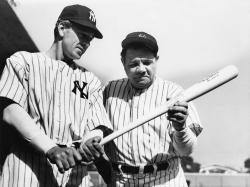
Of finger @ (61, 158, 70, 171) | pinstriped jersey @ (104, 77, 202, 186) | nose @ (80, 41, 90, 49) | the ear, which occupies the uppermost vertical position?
the ear

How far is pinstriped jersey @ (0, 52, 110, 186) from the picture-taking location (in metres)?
1.97

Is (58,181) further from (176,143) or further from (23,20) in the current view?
(23,20)

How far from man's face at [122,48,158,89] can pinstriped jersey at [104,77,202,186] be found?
0.08m

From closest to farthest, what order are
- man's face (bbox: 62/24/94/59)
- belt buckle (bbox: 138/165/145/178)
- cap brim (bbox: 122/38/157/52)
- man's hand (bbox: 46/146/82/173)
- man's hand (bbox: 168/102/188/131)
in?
1. man's hand (bbox: 46/146/82/173)
2. man's hand (bbox: 168/102/188/131)
3. man's face (bbox: 62/24/94/59)
4. belt buckle (bbox: 138/165/145/178)
5. cap brim (bbox: 122/38/157/52)

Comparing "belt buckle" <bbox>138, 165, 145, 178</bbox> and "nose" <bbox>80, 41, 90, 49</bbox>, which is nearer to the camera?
"nose" <bbox>80, 41, 90, 49</bbox>

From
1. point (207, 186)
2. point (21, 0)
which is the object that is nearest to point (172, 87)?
point (21, 0)

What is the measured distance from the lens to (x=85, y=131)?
2.12m

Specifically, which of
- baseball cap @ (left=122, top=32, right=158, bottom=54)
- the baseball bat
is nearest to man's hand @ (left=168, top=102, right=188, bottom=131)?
the baseball bat

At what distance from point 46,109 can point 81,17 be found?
0.52 meters

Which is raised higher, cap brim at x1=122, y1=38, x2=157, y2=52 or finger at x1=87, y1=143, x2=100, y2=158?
cap brim at x1=122, y1=38, x2=157, y2=52

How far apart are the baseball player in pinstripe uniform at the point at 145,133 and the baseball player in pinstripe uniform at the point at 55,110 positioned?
29 centimetres

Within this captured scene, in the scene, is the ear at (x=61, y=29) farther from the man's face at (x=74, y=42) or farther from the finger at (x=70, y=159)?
the finger at (x=70, y=159)

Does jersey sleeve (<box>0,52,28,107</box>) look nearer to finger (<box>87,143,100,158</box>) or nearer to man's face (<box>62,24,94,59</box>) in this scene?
man's face (<box>62,24,94,59</box>)

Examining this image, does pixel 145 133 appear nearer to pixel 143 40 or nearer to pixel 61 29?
pixel 143 40
